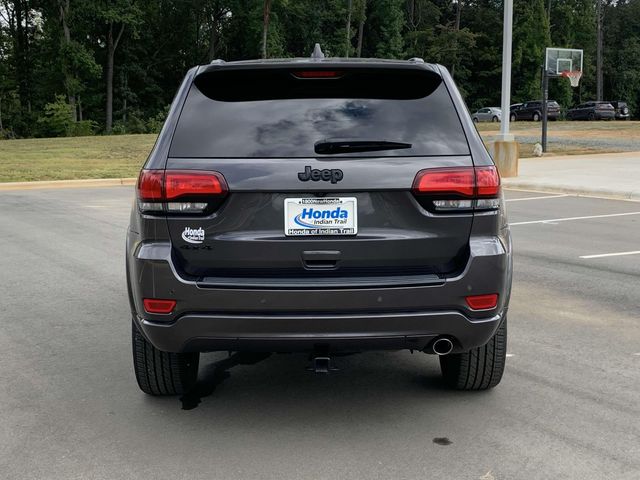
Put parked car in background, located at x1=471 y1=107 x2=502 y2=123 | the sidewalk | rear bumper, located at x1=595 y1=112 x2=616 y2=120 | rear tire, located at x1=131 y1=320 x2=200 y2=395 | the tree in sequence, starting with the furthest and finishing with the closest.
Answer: parked car in background, located at x1=471 y1=107 x2=502 y2=123 < rear bumper, located at x1=595 y1=112 x2=616 y2=120 < the tree < the sidewalk < rear tire, located at x1=131 y1=320 x2=200 y2=395

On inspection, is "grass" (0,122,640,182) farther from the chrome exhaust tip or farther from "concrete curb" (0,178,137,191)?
the chrome exhaust tip

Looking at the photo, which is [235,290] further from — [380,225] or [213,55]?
[213,55]

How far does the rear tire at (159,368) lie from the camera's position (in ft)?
13.2

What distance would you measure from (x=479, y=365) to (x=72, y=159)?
2289 cm

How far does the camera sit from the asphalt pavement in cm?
338

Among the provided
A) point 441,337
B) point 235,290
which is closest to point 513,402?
point 441,337

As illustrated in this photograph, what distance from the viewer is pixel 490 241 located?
356 centimetres

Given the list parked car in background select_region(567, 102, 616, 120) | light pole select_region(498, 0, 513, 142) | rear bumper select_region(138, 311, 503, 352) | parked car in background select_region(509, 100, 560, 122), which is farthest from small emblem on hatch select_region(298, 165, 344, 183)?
parked car in background select_region(567, 102, 616, 120)

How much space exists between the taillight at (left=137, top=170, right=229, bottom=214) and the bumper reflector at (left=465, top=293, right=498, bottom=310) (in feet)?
4.05

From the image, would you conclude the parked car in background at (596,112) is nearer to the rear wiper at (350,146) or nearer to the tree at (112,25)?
the tree at (112,25)

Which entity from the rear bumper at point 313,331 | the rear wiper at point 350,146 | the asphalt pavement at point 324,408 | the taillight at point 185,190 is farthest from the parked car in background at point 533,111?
the taillight at point 185,190

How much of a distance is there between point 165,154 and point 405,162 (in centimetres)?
113

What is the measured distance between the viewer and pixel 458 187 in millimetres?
3502

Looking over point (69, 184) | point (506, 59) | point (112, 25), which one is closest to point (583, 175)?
point (506, 59)
